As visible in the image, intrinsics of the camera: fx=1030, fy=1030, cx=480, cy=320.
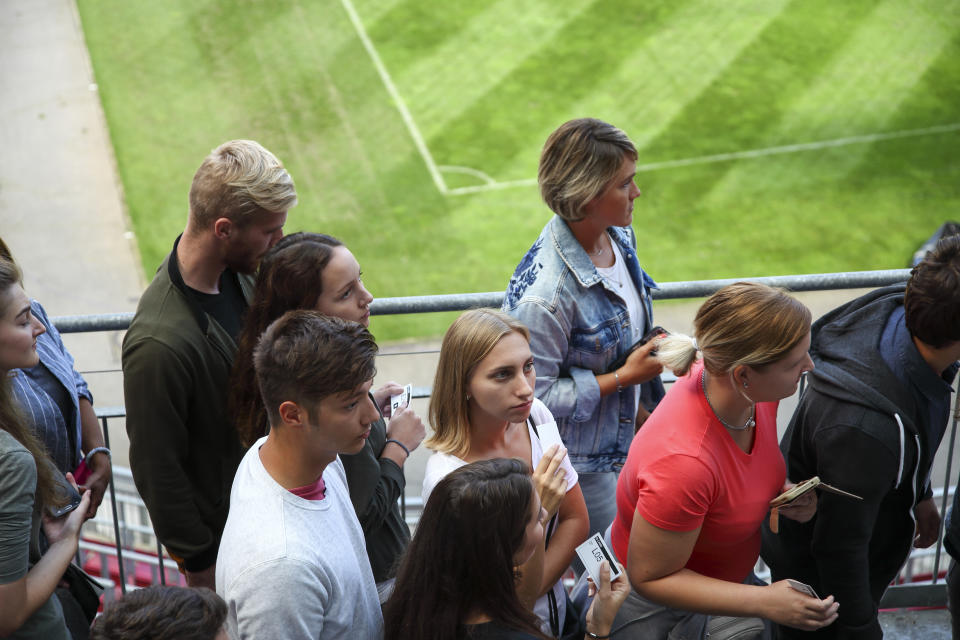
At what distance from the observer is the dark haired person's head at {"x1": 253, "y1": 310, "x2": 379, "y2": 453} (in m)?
2.41

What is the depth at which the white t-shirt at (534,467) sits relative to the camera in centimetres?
285

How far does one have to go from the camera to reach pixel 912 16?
16.8m

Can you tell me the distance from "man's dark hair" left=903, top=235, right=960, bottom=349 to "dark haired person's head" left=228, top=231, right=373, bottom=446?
5.11 ft

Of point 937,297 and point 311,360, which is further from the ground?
point 311,360

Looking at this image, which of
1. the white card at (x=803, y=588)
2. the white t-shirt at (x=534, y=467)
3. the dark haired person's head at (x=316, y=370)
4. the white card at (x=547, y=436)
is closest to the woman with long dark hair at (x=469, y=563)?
the dark haired person's head at (x=316, y=370)

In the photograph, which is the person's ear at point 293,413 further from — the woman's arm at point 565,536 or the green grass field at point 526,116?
the green grass field at point 526,116

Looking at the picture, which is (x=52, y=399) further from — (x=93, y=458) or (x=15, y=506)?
(x=15, y=506)

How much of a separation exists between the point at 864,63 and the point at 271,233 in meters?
14.8

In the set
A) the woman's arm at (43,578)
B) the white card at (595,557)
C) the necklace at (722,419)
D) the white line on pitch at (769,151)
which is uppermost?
the necklace at (722,419)

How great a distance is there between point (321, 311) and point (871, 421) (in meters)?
1.53

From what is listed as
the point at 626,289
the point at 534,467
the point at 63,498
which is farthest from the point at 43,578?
the point at 626,289

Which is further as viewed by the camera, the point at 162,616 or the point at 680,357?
the point at 680,357

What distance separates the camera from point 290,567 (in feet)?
7.33

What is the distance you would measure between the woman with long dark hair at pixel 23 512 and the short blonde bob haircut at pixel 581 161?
1634 mm
